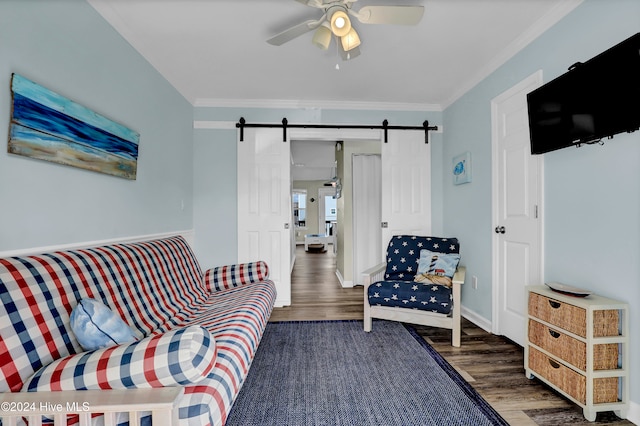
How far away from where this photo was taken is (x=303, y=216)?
37.5 ft

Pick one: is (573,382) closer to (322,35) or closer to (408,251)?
(408,251)

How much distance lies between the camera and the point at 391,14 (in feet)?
5.69

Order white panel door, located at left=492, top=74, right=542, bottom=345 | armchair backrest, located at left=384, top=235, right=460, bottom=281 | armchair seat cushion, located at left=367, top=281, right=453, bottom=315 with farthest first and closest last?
armchair backrest, located at left=384, top=235, right=460, bottom=281, armchair seat cushion, located at left=367, top=281, right=453, bottom=315, white panel door, located at left=492, top=74, right=542, bottom=345

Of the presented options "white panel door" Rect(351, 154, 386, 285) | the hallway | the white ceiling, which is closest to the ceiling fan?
the white ceiling

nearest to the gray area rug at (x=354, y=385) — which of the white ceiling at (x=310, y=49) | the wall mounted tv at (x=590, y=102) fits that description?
the wall mounted tv at (x=590, y=102)

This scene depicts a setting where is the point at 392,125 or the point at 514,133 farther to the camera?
the point at 392,125

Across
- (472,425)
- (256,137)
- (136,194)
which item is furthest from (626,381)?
(256,137)

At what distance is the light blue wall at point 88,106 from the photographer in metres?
1.37

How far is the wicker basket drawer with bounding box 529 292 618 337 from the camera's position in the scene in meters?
1.58

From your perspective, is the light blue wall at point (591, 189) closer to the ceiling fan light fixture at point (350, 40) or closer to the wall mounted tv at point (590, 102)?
the wall mounted tv at point (590, 102)

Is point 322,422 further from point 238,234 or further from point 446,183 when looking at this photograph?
point 446,183

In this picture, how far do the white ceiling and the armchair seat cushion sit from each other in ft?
6.60

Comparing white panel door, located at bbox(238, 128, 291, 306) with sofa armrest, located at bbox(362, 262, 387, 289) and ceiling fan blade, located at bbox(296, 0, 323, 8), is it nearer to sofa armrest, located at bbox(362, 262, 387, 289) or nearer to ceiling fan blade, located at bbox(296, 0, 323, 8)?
sofa armrest, located at bbox(362, 262, 387, 289)

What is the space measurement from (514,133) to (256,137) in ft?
8.78
